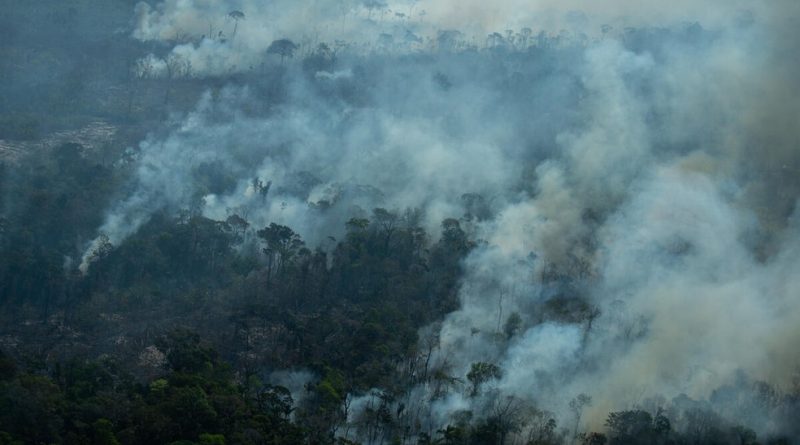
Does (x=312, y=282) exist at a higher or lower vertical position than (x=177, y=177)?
lower

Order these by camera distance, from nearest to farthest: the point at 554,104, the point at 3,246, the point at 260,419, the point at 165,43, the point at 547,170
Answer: the point at 260,419, the point at 3,246, the point at 547,170, the point at 554,104, the point at 165,43

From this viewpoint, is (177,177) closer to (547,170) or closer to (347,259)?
(347,259)

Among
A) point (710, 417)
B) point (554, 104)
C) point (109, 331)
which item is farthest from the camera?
point (554, 104)

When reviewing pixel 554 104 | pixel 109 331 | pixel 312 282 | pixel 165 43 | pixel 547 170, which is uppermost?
pixel 165 43

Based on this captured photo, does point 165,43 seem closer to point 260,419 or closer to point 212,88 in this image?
point 212,88

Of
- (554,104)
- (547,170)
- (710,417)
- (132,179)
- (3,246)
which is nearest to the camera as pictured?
(710,417)

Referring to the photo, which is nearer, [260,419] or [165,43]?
[260,419]

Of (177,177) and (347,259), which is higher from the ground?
(177,177)

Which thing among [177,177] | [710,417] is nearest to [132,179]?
[177,177]

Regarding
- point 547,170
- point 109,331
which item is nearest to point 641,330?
point 547,170
